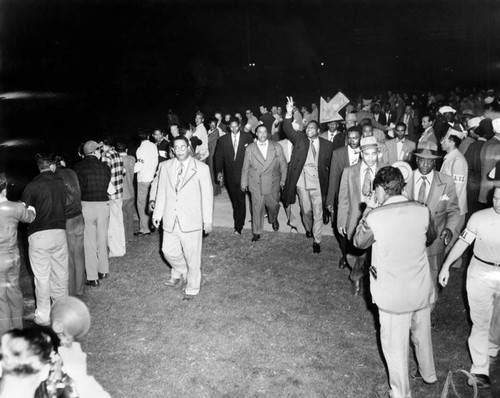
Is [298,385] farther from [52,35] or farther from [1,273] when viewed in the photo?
[52,35]

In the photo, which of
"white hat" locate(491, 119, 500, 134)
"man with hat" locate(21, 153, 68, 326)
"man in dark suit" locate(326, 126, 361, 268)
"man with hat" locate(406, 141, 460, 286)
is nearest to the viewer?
"man with hat" locate(406, 141, 460, 286)

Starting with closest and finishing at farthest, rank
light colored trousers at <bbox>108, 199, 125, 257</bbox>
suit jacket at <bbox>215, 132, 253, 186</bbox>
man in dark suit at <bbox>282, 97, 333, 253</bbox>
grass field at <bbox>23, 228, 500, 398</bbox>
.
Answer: grass field at <bbox>23, 228, 500, 398</bbox>, light colored trousers at <bbox>108, 199, 125, 257</bbox>, man in dark suit at <bbox>282, 97, 333, 253</bbox>, suit jacket at <bbox>215, 132, 253, 186</bbox>

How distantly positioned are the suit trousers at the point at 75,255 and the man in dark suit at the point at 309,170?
153 inches

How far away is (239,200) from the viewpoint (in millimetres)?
9680

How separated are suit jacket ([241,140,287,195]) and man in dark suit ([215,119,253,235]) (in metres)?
0.66

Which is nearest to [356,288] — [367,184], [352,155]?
[367,184]

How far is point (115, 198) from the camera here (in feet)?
27.1

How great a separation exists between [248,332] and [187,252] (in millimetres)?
1527

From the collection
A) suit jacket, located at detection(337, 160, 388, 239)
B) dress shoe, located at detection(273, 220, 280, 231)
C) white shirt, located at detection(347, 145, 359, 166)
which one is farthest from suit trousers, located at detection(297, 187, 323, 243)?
suit jacket, located at detection(337, 160, 388, 239)

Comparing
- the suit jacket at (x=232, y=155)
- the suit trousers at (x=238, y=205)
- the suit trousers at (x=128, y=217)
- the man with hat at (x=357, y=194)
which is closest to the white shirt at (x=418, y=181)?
the man with hat at (x=357, y=194)

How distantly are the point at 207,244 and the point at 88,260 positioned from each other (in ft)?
8.20

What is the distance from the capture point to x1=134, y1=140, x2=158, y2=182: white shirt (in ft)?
30.0

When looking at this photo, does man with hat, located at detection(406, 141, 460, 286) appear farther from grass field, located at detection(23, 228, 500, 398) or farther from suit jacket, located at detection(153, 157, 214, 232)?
suit jacket, located at detection(153, 157, 214, 232)

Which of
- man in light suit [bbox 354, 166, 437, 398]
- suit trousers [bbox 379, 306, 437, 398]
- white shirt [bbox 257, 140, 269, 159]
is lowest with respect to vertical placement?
suit trousers [bbox 379, 306, 437, 398]
